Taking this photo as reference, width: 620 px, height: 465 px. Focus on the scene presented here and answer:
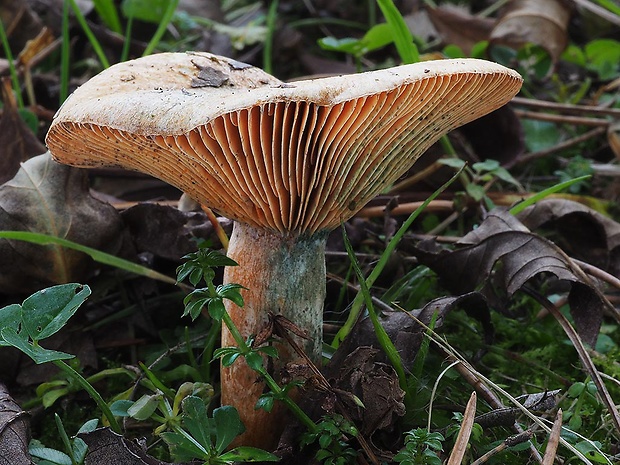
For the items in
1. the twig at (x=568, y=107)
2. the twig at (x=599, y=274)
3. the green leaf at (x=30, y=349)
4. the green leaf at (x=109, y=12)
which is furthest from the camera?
the green leaf at (x=109, y=12)

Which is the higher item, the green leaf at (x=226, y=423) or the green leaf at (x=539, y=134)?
the green leaf at (x=226, y=423)

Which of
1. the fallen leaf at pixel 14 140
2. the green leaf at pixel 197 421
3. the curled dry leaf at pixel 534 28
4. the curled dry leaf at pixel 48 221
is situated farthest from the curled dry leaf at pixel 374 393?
the curled dry leaf at pixel 534 28

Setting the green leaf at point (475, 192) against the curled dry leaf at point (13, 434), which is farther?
the green leaf at point (475, 192)

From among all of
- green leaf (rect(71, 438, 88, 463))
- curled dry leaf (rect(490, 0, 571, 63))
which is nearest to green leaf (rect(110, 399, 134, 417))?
green leaf (rect(71, 438, 88, 463))

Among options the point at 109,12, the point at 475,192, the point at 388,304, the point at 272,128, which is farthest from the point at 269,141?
the point at 109,12

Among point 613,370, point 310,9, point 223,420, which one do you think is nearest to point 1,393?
point 223,420

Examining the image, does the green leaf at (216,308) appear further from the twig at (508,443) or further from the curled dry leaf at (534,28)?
the curled dry leaf at (534,28)

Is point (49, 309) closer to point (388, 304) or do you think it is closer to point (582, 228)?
point (388, 304)
